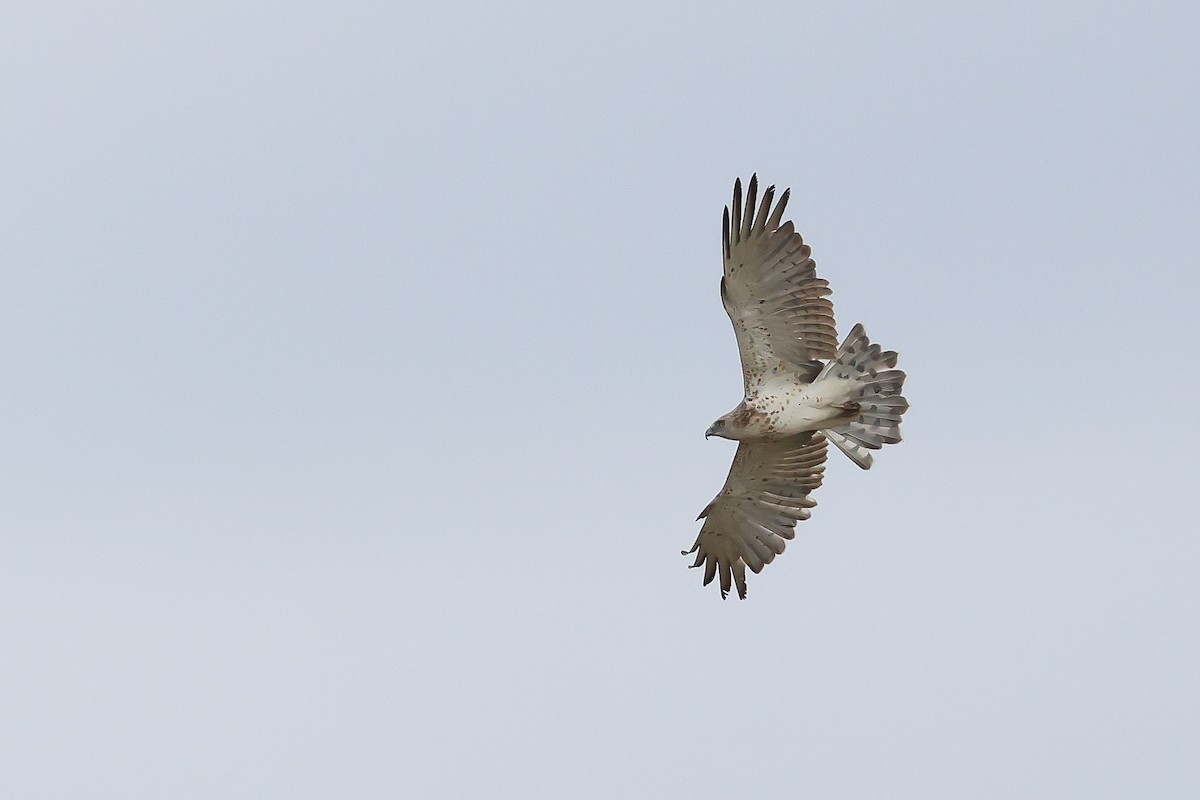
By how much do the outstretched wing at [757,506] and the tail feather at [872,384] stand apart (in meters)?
0.79

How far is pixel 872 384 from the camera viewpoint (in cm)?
1719

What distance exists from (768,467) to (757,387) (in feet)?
3.57

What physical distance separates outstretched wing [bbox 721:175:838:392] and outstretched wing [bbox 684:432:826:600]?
960 millimetres

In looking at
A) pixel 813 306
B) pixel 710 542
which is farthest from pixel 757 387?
pixel 710 542

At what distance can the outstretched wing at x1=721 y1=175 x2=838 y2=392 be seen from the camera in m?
17.1

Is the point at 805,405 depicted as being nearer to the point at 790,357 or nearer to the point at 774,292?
the point at 790,357

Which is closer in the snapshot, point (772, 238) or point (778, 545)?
point (772, 238)

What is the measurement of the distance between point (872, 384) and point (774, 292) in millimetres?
1234

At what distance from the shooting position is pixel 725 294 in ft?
56.9

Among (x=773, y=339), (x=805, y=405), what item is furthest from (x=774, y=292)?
(x=805, y=405)

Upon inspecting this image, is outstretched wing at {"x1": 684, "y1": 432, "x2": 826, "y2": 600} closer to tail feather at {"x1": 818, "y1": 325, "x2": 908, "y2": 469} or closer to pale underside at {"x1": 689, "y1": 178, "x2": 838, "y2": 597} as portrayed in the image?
pale underside at {"x1": 689, "y1": 178, "x2": 838, "y2": 597}

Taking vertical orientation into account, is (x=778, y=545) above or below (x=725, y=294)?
below

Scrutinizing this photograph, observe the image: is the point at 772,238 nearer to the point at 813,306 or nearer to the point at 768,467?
the point at 813,306

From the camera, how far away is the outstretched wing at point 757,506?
1834 centimetres
